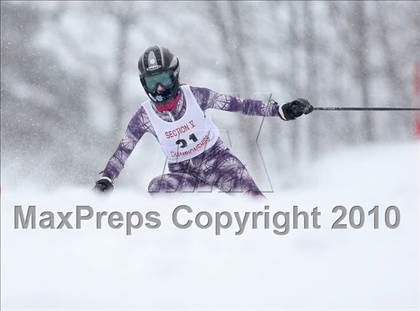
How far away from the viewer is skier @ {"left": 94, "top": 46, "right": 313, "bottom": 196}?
19.7ft

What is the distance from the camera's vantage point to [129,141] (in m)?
6.12

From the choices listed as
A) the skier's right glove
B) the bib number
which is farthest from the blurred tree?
the skier's right glove

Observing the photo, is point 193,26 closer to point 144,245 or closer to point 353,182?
point 353,182

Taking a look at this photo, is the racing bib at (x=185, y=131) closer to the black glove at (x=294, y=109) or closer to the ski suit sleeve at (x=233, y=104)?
the ski suit sleeve at (x=233, y=104)

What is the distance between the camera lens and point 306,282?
5777 mm

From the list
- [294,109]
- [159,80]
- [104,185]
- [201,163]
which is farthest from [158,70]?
[294,109]

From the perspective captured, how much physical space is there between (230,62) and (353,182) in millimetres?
11660

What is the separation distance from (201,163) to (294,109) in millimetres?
951

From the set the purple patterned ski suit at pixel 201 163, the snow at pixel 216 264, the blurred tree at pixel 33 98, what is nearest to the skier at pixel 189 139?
the purple patterned ski suit at pixel 201 163

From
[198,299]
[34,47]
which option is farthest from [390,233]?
[34,47]

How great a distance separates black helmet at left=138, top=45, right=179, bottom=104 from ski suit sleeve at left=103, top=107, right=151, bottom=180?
299 mm

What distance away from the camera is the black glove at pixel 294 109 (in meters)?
5.80

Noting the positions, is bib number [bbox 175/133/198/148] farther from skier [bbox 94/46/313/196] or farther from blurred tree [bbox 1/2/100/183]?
blurred tree [bbox 1/2/100/183]

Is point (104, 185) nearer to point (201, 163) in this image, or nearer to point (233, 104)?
point (201, 163)
